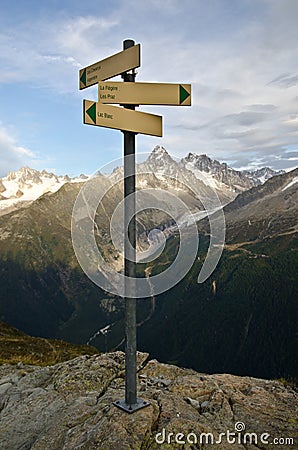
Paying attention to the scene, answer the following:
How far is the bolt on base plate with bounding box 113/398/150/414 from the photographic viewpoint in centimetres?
1024

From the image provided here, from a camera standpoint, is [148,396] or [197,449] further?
[148,396]

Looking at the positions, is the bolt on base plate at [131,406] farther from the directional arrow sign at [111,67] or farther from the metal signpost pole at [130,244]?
the directional arrow sign at [111,67]

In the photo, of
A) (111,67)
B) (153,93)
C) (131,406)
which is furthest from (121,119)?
(131,406)

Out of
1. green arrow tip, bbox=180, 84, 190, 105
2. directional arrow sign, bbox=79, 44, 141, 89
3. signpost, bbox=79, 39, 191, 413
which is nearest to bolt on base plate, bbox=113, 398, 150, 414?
signpost, bbox=79, 39, 191, 413

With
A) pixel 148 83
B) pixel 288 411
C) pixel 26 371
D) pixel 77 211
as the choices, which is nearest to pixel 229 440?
pixel 288 411

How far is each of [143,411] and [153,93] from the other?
8.61 meters

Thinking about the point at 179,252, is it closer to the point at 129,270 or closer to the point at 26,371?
the point at 129,270

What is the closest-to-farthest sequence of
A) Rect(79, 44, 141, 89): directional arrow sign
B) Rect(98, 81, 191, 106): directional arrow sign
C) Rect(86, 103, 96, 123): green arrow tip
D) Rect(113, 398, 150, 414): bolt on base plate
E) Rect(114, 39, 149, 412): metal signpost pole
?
Rect(86, 103, 96, 123): green arrow tip → Rect(79, 44, 141, 89): directional arrow sign → Rect(98, 81, 191, 106): directional arrow sign → Rect(113, 398, 150, 414): bolt on base plate → Rect(114, 39, 149, 412): metal signpost pole

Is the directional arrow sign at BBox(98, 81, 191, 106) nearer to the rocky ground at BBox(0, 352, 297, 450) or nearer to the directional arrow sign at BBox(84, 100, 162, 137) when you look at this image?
the directional arrow sign at BBox(84, 100, 162, 137)

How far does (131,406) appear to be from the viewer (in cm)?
1041

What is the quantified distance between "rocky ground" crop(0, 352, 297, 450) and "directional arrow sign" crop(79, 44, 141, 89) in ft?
29.9

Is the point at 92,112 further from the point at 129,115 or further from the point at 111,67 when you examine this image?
the point at 111,67

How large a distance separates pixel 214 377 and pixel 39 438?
22.7ft

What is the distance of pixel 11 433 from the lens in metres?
11.3
